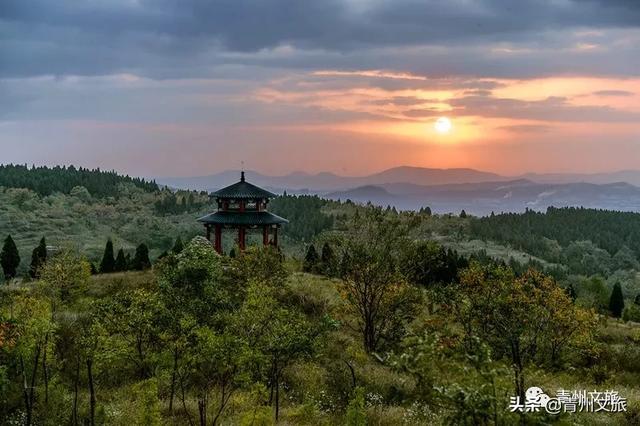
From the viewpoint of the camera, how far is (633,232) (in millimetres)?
140000

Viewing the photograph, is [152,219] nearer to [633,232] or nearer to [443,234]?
[443,234]

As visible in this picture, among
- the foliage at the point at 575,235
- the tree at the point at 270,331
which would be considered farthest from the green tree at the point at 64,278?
the foliage at the point at 575,235

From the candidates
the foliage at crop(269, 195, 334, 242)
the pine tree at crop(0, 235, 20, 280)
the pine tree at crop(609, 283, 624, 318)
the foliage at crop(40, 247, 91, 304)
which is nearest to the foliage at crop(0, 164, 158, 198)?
the foliage at crop(269, 195, 334, 242)

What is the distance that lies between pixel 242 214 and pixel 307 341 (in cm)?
2981

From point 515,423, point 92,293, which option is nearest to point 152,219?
point 92,293

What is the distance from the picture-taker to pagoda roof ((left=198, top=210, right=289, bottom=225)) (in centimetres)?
4675

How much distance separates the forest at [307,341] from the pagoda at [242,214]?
468cm

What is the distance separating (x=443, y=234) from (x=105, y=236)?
71408 mm

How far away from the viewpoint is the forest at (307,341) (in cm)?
1573

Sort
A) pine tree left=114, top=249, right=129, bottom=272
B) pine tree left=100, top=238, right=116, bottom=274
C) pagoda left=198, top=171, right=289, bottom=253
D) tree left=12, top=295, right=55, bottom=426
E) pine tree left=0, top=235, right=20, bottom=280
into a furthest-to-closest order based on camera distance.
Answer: pine tree left=0, top=235, right=20, bottom=280
pine tree left=114, top=249, right=129, bottom=272
pine tree left=100, top=238, right=116, bottom=274
pagoda left=198, top=171, right=289, bottom=253
tree left=12, top=295, right=55, bottom=426

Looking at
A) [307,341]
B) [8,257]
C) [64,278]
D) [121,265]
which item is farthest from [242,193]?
[307,341]

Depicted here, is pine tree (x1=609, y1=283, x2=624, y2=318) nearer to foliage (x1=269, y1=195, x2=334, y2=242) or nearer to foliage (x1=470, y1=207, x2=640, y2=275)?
foliage (x1=470, y1=207, x2=640, y2=275)

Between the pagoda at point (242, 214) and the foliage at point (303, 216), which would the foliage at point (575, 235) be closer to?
the foliage at point (303, 216)

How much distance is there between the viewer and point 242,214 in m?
47.7
